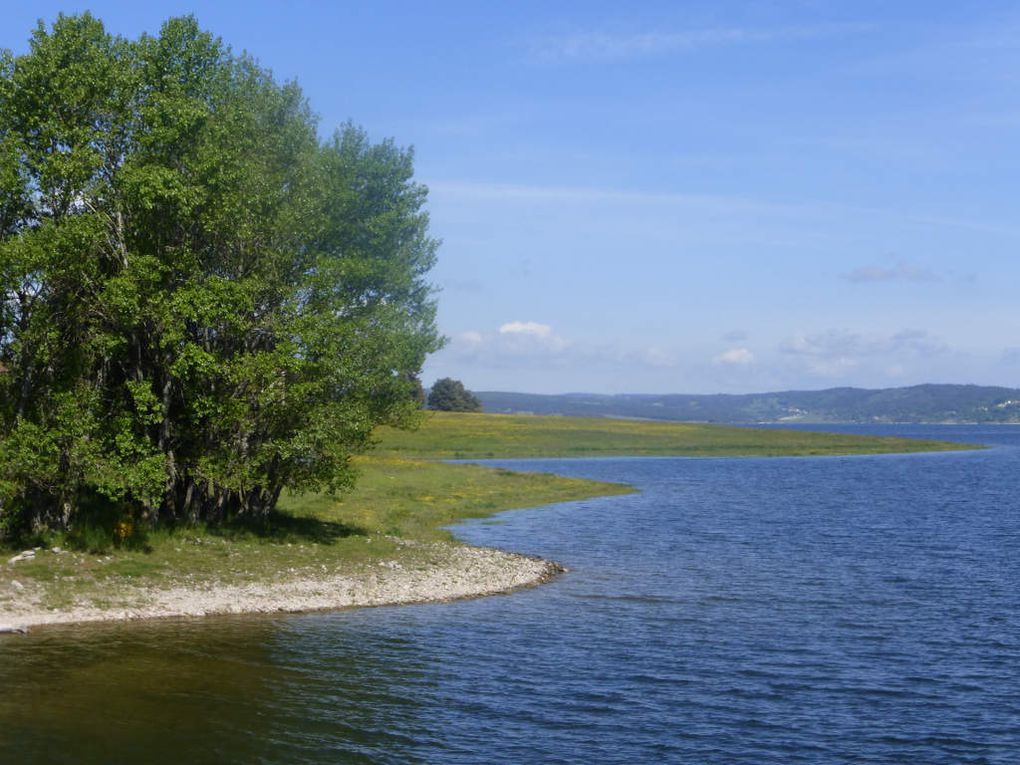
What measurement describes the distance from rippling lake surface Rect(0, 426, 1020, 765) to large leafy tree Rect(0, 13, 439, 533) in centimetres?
948

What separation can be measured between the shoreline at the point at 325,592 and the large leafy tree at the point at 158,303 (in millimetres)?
5077

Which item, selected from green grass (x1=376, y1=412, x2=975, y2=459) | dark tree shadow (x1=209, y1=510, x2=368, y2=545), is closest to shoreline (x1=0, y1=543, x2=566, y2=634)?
dark tree shadow (x1=209, y1=510, x2=368, y2=545)

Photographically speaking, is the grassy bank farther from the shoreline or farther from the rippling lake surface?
the rippling lake surface

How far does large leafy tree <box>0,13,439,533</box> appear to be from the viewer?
133 feet

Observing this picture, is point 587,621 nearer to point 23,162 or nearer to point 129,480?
point 129,480

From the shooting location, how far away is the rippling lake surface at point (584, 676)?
25094mm

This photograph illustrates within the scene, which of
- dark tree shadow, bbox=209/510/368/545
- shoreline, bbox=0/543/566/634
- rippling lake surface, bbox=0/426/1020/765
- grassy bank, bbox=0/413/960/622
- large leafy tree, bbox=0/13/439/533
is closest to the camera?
rippling lake surface, bbox=0/426/1020/765

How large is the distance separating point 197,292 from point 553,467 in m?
95.7

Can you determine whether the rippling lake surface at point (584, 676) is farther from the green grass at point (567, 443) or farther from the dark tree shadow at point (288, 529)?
the green grass at point (567, 443)

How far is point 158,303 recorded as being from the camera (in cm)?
4147

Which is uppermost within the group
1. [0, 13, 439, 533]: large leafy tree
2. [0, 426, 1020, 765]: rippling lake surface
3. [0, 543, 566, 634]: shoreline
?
[0, 13, 439, 533]: large leafy tree

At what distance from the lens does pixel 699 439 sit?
195 meters

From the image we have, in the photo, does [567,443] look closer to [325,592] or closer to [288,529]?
[288,529]

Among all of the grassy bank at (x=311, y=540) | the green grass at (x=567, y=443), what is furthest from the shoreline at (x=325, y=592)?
the green grass at (x=567, y=443)
